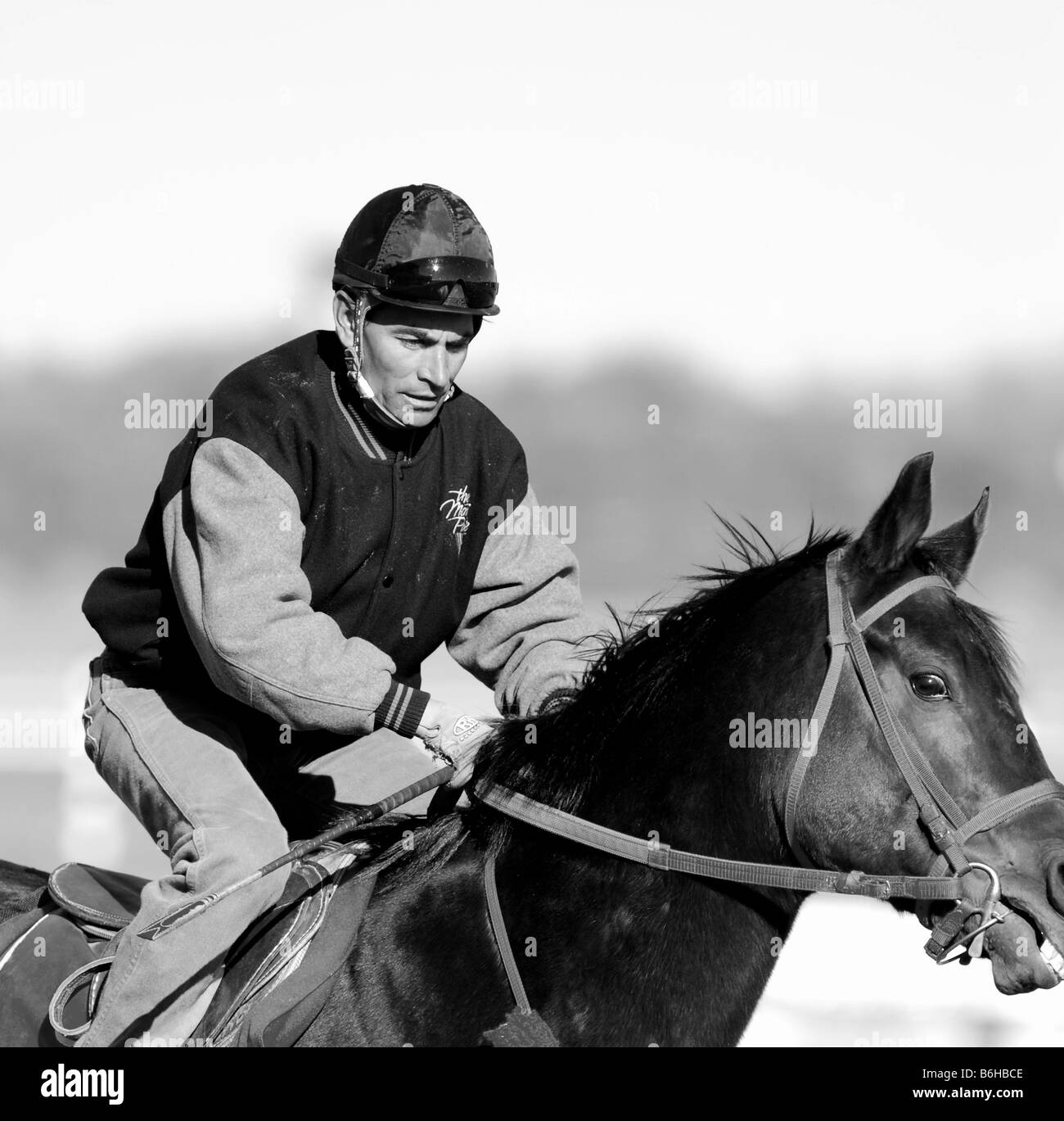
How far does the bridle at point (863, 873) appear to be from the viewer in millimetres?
3160

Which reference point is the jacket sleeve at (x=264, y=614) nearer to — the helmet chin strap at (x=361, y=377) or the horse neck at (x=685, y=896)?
the helmet chin strap at (x=361, y=377)

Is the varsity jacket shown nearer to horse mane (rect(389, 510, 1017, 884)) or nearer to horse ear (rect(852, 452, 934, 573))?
horse mane (rect(389, 510, 1017, 884))

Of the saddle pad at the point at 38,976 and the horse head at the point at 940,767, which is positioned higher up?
the horse head at the point at 940,767

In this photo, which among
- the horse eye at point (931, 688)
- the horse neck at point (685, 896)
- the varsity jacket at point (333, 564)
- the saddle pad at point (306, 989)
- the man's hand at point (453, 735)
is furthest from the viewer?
the man's hand at point (453, 735)

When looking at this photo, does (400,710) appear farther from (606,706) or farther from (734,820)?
(734,820)

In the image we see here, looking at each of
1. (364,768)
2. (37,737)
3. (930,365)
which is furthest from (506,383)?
(364,768)

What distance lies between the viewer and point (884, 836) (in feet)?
10.6

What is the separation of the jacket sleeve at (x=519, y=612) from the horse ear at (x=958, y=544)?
1.22 metres

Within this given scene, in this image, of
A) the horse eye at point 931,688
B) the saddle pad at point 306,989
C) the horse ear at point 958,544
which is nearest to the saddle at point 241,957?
the saddle pad at point 306,989

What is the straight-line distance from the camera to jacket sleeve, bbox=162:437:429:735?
375 cm
